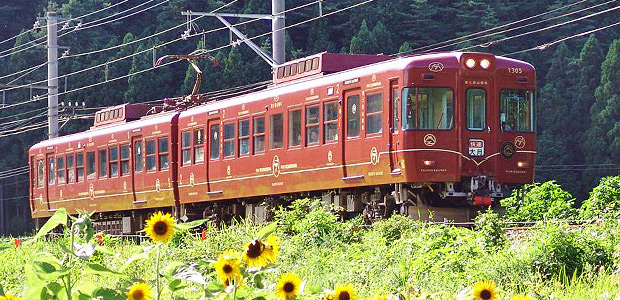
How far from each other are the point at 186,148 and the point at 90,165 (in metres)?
4.88

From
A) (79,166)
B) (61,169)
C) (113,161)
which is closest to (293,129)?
(113,161)

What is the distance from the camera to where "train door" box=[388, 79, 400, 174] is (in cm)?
1680

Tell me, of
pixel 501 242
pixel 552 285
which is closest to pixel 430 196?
pixel 501 242

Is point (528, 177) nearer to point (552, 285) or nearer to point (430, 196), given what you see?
point (430, 196)

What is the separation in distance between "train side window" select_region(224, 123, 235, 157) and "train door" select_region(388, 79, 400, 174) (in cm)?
479

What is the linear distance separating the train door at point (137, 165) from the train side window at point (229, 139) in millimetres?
3613

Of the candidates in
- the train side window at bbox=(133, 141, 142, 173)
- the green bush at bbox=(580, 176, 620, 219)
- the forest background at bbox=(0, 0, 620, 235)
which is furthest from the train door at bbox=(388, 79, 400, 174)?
the forest background at bbox=(0, 0, 620, 235)

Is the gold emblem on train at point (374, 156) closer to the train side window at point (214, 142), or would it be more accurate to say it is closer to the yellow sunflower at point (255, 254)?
the train side window at point (214, 142)

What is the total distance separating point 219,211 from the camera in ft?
73.7

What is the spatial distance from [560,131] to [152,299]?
42611 millimetres

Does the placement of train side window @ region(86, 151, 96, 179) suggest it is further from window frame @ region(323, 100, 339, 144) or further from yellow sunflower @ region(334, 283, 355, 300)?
yellow sunflower @ region(334, 283, 355, 300)

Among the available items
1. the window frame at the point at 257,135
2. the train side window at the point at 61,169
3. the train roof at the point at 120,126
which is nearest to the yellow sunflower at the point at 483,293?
the window frame at the point at 257,135

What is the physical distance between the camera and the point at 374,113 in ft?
56.7

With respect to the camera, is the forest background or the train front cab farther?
the forest background
